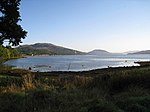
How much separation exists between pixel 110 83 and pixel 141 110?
4407 mm

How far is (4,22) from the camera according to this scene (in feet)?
72.0

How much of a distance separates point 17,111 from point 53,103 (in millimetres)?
1206

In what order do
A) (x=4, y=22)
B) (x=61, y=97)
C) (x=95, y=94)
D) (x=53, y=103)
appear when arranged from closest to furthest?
1. (x=53, y=103)
2. (x=61, y=97)
3. (x=95, y=94)
4. (x=4, y=22)

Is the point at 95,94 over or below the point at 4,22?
below

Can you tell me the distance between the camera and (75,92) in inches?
392

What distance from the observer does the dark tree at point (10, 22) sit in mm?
21875

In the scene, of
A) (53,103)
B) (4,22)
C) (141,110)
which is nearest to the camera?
(141,110)

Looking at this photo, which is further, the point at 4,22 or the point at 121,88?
the point at 4,22

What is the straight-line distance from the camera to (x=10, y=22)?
2205 centimetres

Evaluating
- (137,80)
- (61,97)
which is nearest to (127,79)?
(137,80)

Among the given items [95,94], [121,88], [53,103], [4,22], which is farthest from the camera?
[4,22]

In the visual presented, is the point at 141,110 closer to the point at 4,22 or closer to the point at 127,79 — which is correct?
the point at 127,79

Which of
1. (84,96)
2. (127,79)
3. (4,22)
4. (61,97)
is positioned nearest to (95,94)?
(84,96)

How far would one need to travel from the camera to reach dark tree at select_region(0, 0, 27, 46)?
2188 cm
